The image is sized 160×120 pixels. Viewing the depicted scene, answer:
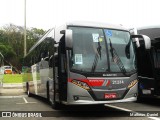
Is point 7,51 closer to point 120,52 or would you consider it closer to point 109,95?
point 120,52

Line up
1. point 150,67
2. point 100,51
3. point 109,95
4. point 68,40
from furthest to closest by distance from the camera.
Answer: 1. point 150,67
2. point 100,51
3. point 109,95
4. point 68,40

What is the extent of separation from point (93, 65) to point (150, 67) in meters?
3.95

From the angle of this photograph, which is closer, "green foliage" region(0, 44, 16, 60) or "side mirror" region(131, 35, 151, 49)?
"side mirror" region(131, 35, 151, 49)

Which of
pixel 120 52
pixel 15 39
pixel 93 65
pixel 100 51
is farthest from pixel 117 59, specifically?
pixel 15 39

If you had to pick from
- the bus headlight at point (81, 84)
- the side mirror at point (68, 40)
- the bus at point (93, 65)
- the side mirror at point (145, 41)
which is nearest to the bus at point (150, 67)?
the side mirror at point (145, 41)

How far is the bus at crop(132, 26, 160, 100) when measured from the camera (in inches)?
501

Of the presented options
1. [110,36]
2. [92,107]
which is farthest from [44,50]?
[110,36]

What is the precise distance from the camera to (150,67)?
42.8 feet

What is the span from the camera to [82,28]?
410 inches

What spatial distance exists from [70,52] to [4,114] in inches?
133

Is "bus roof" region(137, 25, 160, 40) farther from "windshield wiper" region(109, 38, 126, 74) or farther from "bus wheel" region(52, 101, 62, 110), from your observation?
"bus wheel" region(52, 101, 62, 110)

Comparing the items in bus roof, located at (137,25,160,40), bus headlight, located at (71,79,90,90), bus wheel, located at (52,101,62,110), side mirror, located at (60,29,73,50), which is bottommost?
bus wheel, located at (52,101,62,110)

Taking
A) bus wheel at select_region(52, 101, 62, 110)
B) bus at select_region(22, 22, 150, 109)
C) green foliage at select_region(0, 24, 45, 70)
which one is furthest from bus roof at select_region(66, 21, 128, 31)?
green foliage at select_region(0, 24, 45, 70)

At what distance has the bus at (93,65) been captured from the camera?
9.73 metres
